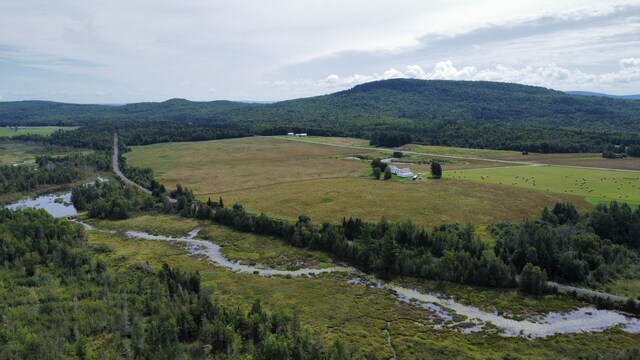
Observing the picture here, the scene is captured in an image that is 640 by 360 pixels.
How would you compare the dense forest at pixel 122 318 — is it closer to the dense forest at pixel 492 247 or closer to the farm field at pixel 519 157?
the dense forest at pixel 492 247

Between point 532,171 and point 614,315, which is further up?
point 532,171

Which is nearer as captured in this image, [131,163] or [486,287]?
[486,287]

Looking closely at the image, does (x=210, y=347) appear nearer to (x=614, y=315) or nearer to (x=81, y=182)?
(x=614, y=315)

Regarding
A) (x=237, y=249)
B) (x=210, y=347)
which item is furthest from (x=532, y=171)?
(x=210, y=347)

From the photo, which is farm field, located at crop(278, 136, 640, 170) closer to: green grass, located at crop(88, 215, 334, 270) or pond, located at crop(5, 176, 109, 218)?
green grass, located at crop(88, 215, 334, 270)

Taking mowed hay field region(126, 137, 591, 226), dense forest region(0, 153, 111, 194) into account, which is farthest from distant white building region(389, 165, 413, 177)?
dense forest region(0, 153, 111, 194)

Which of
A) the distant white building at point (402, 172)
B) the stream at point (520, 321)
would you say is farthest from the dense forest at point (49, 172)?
the stream at point (520, 321)
